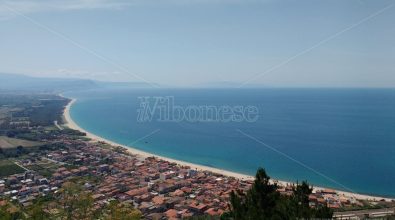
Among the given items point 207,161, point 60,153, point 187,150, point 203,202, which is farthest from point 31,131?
point 203,202

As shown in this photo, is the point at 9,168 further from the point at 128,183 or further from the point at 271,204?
the point at 271,204

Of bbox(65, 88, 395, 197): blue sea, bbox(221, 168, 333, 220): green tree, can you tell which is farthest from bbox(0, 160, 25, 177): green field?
bbox(221, 168, 333, 220): green tree

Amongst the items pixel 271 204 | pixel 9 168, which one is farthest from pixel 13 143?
pixel 271 204

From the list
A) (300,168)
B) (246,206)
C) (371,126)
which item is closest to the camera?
(246,206)

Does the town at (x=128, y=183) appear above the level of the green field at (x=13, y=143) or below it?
below

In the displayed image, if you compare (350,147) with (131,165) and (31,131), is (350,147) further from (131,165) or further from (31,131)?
(31,131)

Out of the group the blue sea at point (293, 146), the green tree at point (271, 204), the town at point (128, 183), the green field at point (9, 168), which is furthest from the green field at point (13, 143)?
the green tree at point (271, 204)

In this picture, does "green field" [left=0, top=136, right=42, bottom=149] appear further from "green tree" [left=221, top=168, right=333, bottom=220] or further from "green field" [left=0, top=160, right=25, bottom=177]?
"green tree" [left=221, top=168, right=333, bottom=220]

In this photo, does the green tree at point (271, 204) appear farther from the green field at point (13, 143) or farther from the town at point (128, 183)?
the green field at point (13, 143)
